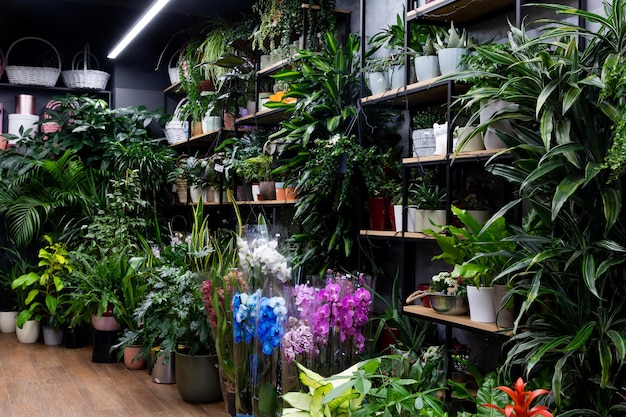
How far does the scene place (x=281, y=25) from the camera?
4430mm

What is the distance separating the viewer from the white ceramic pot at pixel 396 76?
11.6 ft

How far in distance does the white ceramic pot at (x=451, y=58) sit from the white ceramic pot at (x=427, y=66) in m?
0.09

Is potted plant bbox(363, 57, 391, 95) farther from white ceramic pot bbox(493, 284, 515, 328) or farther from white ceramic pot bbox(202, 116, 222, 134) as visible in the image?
white ceramic pot bbox(202, 116, 222, 134)

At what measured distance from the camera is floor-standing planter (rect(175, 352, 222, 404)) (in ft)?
13.4

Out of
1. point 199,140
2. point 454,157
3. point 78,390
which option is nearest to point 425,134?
point 454,157

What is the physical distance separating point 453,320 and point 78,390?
2.68 m

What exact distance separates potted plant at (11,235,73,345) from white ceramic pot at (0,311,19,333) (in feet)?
1.32

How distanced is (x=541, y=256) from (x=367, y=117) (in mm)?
1859

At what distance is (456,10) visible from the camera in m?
3.30

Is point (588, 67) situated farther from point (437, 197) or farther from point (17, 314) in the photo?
point (17, 314)

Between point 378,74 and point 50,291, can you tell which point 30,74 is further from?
point 378,74

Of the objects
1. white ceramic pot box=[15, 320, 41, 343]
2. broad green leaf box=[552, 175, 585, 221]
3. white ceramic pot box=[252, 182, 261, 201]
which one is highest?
white ceramic pot box=[252, 182, 261, 201]

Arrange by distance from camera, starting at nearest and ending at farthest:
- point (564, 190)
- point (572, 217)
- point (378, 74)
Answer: point (564, 190)
point (572, 217)
point (378, 74)

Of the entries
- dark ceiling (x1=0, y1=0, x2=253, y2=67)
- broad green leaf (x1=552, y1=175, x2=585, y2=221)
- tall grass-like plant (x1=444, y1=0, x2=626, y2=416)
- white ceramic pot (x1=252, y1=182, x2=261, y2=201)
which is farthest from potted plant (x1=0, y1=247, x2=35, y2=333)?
broad green leaf (x1=552, y1=175, x2=585, y2=221)
